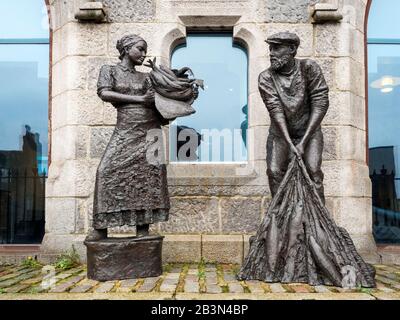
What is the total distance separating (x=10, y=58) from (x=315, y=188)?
4.46 meters

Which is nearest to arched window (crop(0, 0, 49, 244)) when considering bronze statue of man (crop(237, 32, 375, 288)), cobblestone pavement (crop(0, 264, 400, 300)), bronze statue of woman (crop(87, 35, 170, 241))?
cobblestone pavement (crop(0, 264, 400, 300))

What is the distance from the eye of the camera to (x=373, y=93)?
591cm

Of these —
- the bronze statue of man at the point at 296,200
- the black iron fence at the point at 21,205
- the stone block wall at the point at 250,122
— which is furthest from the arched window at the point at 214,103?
the black iron fence at the point at 21,205

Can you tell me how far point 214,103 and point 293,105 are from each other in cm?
159

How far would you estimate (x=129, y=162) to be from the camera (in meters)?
4.12

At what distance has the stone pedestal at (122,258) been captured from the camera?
4012 mm

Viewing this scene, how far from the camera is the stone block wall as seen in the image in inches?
209

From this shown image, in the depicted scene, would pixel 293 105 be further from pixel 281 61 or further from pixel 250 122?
pixel 250 122

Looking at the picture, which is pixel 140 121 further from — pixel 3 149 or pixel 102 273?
pixel 3 149

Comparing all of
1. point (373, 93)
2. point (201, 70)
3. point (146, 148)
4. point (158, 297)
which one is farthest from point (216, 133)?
point (158, 297)

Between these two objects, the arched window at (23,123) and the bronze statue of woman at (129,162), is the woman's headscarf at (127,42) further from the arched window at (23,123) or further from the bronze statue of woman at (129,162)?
the arched window at (23,123)

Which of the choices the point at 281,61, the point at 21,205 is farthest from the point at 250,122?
the point at 21,205

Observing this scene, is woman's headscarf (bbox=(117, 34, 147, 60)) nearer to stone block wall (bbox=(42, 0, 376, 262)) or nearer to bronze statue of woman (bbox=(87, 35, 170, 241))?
bronze statue of woman (bbox=(87, 35, 170, 241))

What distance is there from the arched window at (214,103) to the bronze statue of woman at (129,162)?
1408mm
